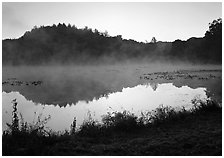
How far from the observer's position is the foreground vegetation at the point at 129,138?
14.3ft

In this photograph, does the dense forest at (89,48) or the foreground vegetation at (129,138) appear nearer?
the foreground vegetation at (129,138)

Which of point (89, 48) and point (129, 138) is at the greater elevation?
point (89, 48)

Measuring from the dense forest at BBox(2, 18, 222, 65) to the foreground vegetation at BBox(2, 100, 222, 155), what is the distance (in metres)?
38.6

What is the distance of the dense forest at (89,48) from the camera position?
45.4 meters

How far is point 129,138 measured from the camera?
5.30 metres

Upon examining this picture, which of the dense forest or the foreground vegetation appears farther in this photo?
the dense forest

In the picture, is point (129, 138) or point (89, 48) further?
point (89, 48)

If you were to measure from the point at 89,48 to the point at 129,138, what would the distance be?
4978 centimetres

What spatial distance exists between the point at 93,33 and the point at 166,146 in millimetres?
54560

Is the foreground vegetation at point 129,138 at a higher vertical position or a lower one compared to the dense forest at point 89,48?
lower

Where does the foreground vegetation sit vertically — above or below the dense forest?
below

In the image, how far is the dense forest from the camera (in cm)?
4541

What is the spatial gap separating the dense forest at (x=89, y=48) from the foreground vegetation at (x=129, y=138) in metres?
38.6

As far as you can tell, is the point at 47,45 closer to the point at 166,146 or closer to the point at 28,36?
the point at 28,36
